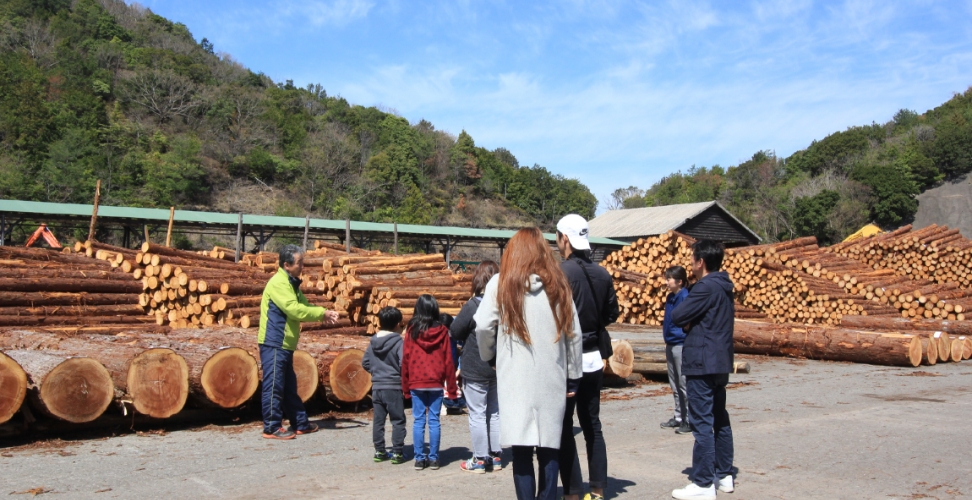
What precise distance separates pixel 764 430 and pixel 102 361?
6.95m

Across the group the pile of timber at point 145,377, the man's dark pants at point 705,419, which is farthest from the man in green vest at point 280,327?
the man's dark pants at point 705,419

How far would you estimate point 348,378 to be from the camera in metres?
8.52

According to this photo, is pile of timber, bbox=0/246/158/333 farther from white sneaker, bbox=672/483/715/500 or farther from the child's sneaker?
white sneaker, bbox=672/483/715/500

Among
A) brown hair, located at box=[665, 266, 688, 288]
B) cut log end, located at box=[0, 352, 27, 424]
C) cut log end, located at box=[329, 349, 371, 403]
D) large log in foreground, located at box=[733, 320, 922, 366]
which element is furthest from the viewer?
large log in foreground, located at box=[733, 320, 922, 366]

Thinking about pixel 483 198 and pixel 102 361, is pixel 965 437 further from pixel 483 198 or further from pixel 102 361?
pixel 483 198

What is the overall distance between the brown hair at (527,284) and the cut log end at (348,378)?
4.84 metres

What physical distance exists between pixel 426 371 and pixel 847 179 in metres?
62.5

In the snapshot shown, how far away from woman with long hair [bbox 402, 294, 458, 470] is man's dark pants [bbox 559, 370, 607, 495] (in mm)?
1710

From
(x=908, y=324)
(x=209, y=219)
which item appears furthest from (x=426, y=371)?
(x=209, y=219)

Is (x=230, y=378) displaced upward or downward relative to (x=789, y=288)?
downward

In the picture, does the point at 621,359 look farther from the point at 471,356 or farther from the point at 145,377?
the point at 145,377

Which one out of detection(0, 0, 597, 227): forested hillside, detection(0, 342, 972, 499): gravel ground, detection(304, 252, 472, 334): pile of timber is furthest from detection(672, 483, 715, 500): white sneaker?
detection(0, 0, 597, 227): forested hillside

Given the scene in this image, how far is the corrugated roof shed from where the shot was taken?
38.2 metres

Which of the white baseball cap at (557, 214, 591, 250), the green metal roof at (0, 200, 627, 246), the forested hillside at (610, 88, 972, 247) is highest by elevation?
the forested hillside at (610, 88, 972, 247)
